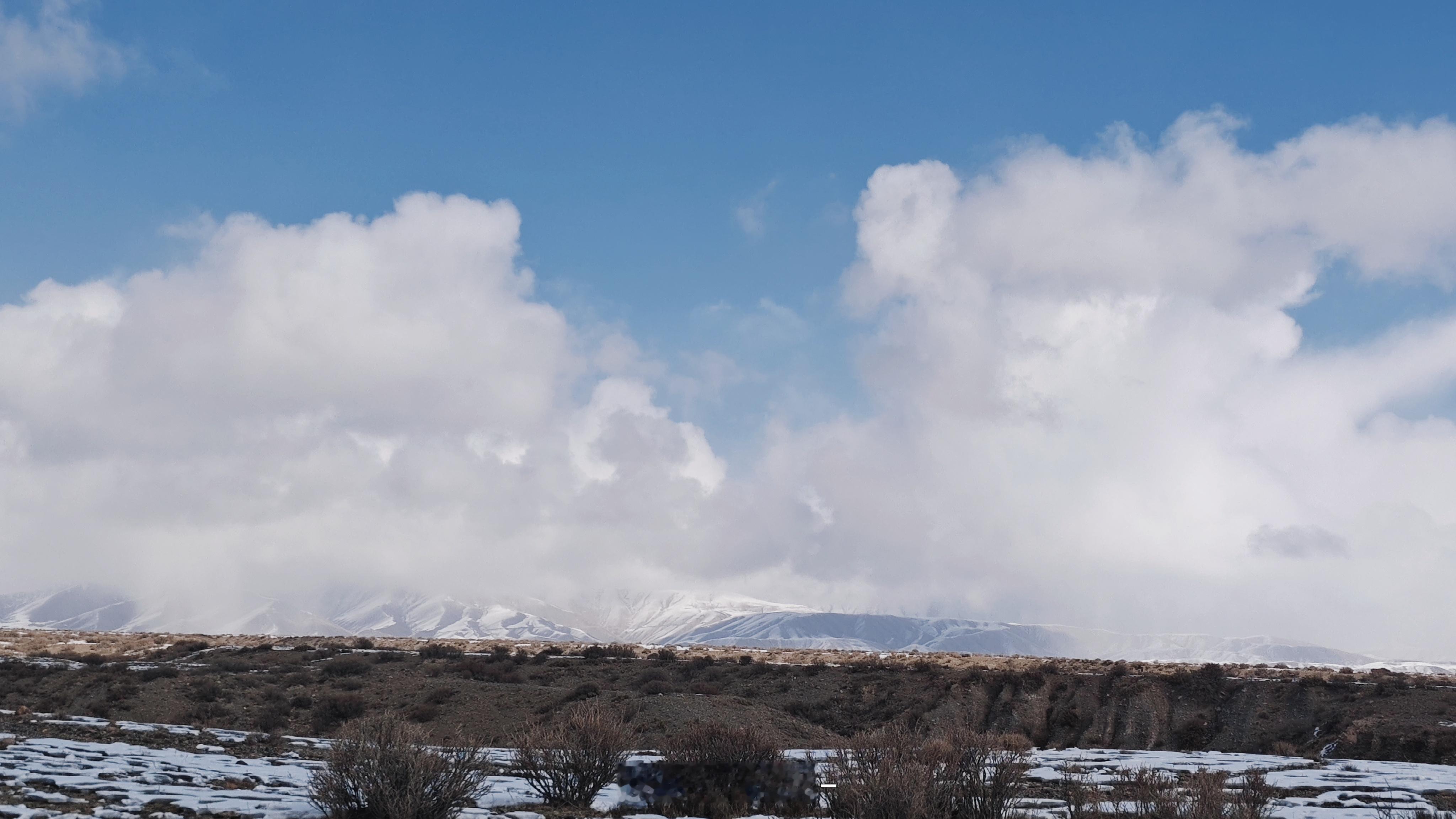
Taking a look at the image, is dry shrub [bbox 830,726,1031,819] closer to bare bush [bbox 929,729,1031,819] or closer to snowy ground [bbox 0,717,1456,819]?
bare bush [bbox 929,729,1031,819]

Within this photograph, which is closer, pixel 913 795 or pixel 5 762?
pixel 913 795

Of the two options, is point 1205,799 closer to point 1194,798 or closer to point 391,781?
point 1194,798

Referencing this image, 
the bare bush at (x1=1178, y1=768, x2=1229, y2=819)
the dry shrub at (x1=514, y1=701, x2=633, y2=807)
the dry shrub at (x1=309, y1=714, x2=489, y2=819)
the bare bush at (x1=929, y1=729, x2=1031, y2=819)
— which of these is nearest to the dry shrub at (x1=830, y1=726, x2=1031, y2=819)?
the bare bush at (x1=929, y1=729, x2=1031, y2=819)

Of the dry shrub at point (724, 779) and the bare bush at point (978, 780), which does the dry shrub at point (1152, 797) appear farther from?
the dry shrub at point (724, 779)

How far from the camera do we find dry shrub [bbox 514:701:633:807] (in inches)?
616

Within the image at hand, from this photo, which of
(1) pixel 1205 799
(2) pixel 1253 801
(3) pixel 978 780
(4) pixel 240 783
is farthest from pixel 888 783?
(4) pixel 240 783

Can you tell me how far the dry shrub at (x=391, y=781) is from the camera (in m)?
12.2

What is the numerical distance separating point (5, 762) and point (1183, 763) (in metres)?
24.9

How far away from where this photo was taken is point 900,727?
49.2ft

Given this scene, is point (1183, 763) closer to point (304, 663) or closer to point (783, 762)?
point (783, 762)

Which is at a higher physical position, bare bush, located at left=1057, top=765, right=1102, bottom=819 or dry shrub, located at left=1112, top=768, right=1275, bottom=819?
dry shrub, located at left=1112, top=768, right=1275, bottom=819

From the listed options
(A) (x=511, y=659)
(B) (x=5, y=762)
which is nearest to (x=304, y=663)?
(A) (x=511, y=659)

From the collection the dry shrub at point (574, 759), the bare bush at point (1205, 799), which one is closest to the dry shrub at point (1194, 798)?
the bare bush at point (1205, 799)

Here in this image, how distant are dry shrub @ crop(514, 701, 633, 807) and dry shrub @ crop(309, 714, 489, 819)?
8.80ft
